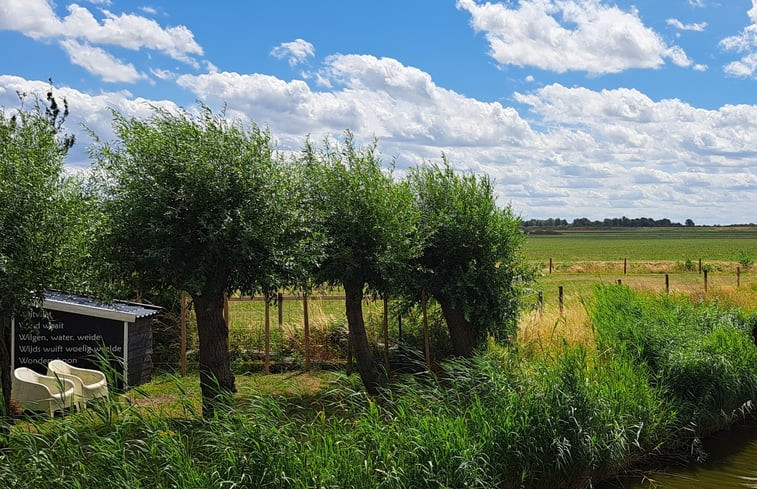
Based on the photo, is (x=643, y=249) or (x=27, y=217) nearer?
(x=27, y=217)

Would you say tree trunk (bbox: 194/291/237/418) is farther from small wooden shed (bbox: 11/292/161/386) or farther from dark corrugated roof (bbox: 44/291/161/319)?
small wooden shed (bbox: 11/292/161/386)

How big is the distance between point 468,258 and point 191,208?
653cm

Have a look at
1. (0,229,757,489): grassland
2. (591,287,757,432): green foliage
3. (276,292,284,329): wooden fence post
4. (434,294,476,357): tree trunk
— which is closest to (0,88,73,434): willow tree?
(0,229,757,489): grassland

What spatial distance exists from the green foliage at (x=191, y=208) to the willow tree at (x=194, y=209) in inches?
0.6

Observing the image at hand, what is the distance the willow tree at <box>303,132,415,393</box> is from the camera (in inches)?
531

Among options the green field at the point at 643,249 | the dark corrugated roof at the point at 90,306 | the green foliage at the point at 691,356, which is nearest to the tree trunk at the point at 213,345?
the dark corrugated roof at the point at 90,306

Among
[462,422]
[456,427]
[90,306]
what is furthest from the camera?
[90,306]

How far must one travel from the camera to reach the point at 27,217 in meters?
9.77

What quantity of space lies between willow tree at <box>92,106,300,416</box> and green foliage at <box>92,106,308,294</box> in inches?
0.6

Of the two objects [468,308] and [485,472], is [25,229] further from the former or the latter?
[468,308]

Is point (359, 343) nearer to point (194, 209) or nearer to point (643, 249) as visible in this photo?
point (194, 209)

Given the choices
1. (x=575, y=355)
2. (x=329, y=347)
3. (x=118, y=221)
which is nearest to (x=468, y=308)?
(x=575, y=355)

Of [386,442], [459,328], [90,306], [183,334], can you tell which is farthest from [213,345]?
[459,328]

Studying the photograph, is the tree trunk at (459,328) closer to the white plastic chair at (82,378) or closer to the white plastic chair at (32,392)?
the white plastic chair at (82,378)
